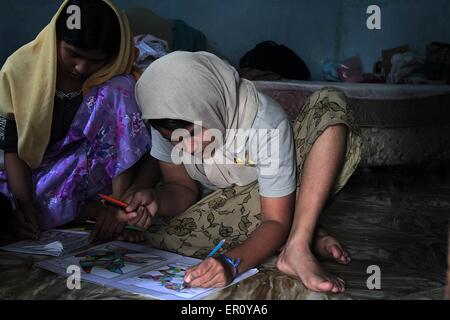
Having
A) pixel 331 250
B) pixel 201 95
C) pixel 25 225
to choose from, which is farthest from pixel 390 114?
pixel 25 225

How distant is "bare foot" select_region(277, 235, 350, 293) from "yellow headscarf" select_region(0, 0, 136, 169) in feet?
2.23

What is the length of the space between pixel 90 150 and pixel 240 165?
0.48 metres

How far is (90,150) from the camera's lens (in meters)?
1.45

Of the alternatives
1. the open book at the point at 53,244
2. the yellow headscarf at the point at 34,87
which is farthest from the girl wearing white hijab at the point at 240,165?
the yellow headscarf at the point at 34,87

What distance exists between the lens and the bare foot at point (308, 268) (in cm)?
104

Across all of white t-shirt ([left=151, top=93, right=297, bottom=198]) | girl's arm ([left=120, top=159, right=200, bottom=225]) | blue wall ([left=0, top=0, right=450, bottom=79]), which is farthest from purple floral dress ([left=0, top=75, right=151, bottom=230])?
blue wall ([left=0, top=0, right=450, bottom=79])

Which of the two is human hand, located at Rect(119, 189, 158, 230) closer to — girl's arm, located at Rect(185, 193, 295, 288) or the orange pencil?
the orange pencil

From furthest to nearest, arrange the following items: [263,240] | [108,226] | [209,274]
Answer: [108,226]
[263,240]
[209,274]

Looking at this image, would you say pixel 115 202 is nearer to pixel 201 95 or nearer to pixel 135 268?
pixel 135 268

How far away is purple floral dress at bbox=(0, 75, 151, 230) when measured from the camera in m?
1.40

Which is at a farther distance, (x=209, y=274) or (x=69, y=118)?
(x=69, y=118)

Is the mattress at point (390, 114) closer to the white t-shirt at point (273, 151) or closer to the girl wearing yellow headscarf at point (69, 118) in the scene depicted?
the girl wearing yellow headscarf at point (69, 118)

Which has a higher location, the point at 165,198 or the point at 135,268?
the point at 165,198
